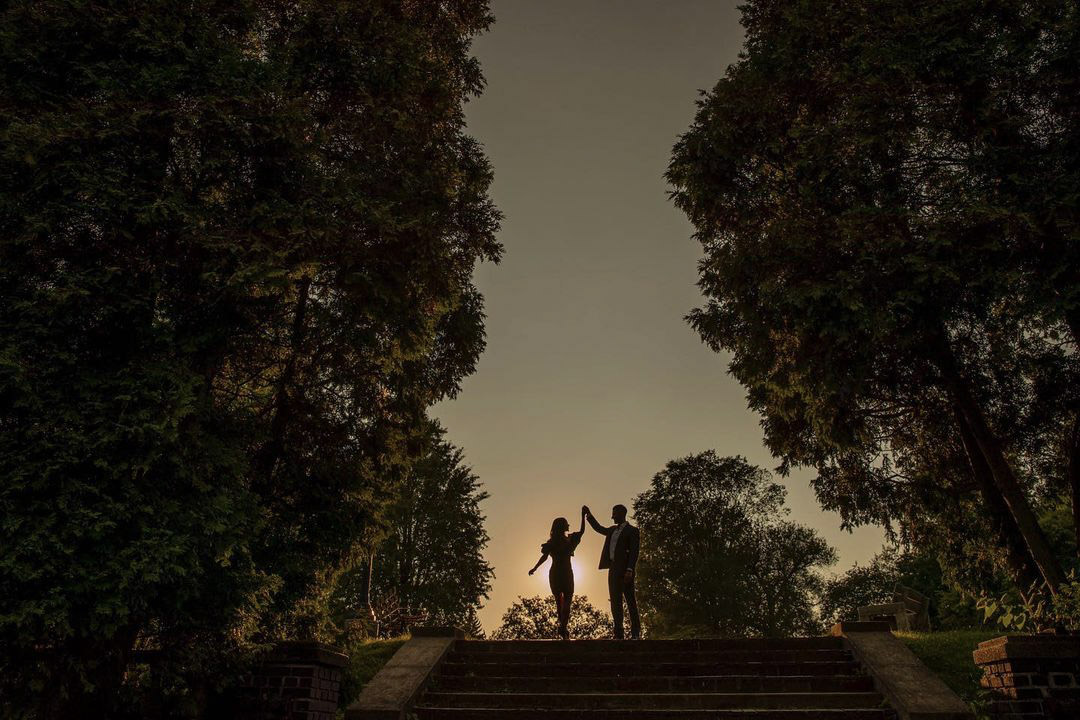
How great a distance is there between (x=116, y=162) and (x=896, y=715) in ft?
30.9

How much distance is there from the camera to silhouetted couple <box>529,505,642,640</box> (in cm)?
1070

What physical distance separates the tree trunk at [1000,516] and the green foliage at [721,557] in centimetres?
2287

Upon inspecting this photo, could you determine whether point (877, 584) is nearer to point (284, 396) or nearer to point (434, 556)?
point (434, 556)

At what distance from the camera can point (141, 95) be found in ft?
23.5

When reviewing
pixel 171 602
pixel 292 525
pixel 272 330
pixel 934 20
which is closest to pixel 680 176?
pixel 934 20

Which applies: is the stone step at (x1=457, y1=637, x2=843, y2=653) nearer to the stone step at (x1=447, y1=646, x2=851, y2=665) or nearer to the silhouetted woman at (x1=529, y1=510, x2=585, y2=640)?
the stone step at (x1=447, y1=646, x2=851, y2=665)

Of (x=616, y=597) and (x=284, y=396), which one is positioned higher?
(x=284, y=396)

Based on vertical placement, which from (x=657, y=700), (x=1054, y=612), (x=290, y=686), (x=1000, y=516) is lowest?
(x=657, y=700)

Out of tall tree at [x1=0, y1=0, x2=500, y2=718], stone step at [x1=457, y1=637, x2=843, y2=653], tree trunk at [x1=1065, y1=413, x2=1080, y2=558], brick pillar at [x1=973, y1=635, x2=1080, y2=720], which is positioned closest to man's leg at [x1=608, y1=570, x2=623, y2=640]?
stone step at [x1=457, y1=637, x2=843, y2=653]

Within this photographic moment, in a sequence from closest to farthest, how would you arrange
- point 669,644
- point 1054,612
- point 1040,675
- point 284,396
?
point 1040,675 < point 1054,612 < point 669,644 < point 284,396

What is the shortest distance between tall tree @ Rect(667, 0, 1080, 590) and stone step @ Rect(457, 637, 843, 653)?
3.92 m

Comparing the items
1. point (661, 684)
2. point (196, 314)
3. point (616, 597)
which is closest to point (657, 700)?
point (661, 684)

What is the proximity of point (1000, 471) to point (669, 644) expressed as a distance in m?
5.93

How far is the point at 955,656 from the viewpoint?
10711mm
